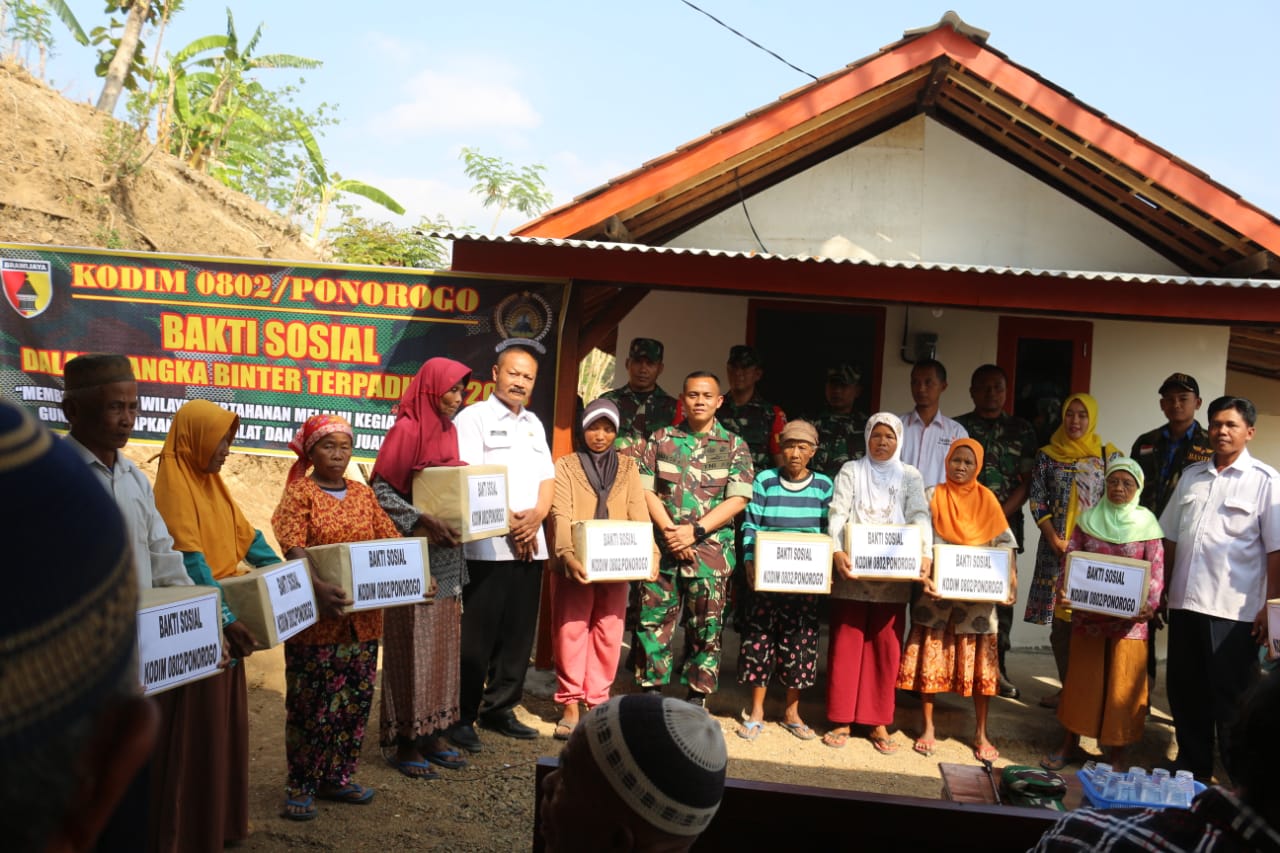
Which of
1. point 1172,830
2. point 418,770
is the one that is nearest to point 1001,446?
point 418,770

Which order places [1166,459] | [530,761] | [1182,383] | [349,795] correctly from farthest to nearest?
1. [1166,459]
2. [1182,383]
3. [530,761]
4. [349,795]

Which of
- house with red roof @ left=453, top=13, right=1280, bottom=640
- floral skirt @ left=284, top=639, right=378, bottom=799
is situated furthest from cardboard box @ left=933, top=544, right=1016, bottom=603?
floral skirt @ left=284, top=639, right=378, bottom=799

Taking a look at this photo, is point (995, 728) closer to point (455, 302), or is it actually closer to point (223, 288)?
point (455, 302)

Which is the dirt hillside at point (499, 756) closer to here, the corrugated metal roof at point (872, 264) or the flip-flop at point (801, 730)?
the flip-flop at point (801, 730)

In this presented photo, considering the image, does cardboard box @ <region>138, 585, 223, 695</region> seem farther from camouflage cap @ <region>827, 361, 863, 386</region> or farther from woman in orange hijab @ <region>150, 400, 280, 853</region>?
camouflage cap @ <region>827, 361, 863, 386</region>

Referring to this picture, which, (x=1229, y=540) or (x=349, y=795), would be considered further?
(x=1229, y=540)

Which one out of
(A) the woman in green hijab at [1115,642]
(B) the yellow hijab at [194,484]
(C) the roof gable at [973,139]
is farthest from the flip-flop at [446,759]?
(A) the woman in green hijab at [1115,642]

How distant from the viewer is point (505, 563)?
5.53 metres

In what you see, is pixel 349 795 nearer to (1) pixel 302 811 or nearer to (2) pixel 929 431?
(1) pixel 302 811

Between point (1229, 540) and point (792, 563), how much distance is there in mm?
2350

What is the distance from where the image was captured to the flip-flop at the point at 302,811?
171 inches

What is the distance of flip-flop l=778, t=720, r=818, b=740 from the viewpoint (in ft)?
19.7

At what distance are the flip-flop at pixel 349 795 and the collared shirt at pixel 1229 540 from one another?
14.6 feet

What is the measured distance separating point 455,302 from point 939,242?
3628mm
